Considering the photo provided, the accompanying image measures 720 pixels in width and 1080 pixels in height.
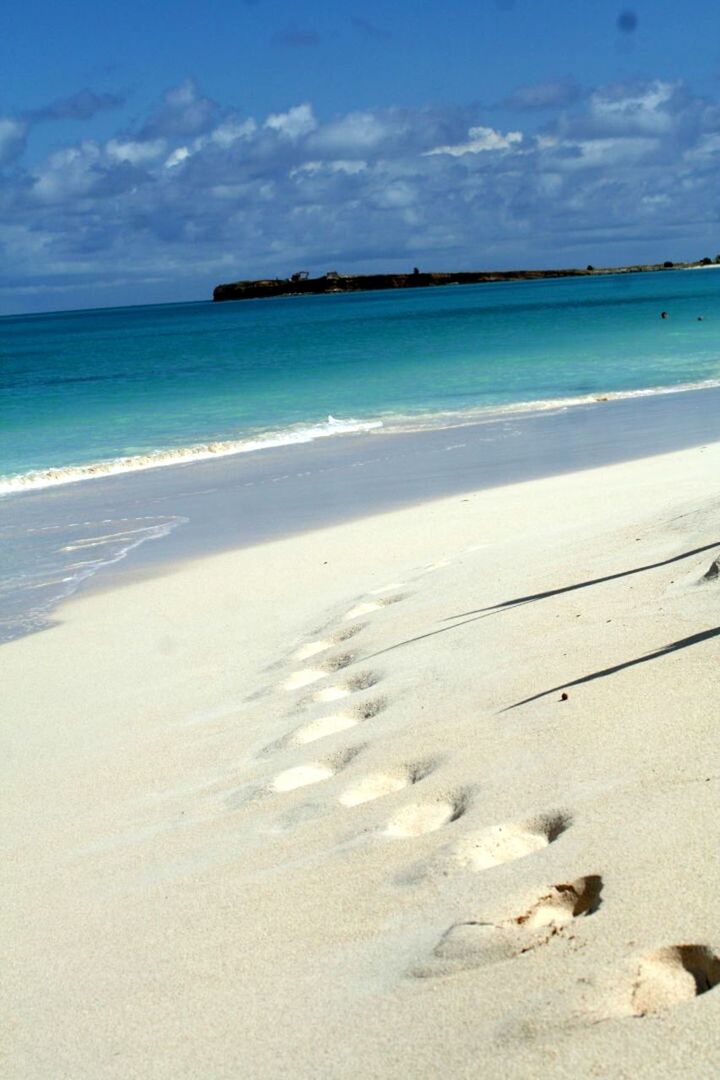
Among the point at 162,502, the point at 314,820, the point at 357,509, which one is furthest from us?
the point at 162,502

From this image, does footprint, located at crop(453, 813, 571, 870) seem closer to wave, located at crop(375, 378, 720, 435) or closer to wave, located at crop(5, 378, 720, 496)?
wave, located at crop(5, 378, 720, 496)

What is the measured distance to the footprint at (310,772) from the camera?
173 inches

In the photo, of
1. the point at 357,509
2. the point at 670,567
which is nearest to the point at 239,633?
the point at 670,567

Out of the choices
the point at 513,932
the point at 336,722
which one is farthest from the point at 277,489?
the point at 513,932

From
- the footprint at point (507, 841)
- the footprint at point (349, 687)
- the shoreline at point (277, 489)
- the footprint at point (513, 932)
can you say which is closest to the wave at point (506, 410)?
the shoreline at point (277, 489)

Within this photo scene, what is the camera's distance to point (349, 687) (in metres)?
5.48

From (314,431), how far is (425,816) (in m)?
18.4

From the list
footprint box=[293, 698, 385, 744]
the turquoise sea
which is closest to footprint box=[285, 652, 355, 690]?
footprint box=[293, 698, 385, 744]

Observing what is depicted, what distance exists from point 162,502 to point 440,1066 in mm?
12248

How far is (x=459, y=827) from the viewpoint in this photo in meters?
3.57

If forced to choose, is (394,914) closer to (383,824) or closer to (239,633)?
(383,824)

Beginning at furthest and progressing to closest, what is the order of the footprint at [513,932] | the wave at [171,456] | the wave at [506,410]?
1. the wave at [506,410]
2. the wave at [171,456]
3. the footprint at [513,932]

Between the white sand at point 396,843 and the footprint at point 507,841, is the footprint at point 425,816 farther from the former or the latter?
the footprint at point 507,841

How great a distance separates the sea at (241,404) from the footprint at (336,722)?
4068 mm
